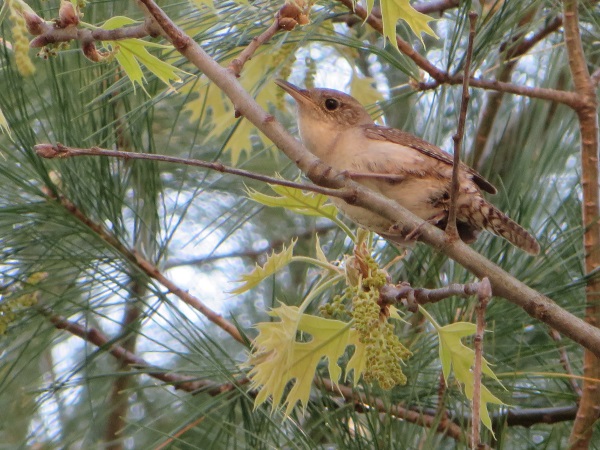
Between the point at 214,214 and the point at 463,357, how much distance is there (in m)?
2.82

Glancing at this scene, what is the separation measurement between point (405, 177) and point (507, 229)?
346 mm

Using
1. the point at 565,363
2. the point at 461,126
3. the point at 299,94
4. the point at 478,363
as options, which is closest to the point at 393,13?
the point at 461,126

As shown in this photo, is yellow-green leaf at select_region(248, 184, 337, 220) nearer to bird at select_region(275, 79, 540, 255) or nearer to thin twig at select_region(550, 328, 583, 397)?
bird at select_region(275, 79, 540, 255)

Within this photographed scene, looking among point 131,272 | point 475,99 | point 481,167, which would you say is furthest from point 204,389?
point 475,99

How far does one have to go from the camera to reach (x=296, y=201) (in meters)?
1.91

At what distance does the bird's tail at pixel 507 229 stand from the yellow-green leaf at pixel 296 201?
513 mm

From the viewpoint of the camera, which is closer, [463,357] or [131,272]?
[463,357]

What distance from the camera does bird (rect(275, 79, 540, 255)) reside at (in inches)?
88.4

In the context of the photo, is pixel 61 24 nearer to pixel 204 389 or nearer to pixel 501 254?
pixel 204 389

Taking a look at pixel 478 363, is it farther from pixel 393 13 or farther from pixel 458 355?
pixel 393 13

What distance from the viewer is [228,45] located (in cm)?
230

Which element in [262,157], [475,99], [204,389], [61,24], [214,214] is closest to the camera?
[61,24]

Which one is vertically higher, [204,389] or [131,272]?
[131,272]

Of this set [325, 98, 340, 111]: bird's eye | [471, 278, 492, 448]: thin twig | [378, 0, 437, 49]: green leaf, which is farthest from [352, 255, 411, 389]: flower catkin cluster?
[325, 98, 340, 111]: bird's eye
